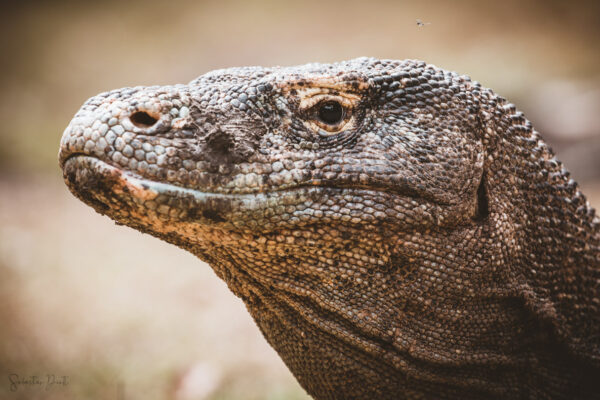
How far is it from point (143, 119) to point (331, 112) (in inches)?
39.3

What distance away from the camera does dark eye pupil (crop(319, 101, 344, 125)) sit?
2.82 metres

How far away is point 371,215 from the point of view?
272 centimetres

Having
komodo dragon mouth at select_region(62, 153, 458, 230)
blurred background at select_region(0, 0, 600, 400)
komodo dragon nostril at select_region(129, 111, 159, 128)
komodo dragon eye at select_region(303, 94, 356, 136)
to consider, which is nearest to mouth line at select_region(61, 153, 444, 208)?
komodo dragon mouth at select_region(62, 153, 458, 230)

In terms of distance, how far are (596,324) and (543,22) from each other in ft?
49.9

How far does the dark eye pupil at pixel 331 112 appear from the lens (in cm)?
282

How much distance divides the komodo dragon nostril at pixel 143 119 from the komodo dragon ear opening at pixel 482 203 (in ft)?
6.14

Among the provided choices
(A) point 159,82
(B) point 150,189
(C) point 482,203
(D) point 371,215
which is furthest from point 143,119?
(A) point 159,82

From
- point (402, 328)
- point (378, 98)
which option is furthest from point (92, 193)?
point (402, 328)

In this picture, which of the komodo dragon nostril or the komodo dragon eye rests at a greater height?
the komodo dragon eye
